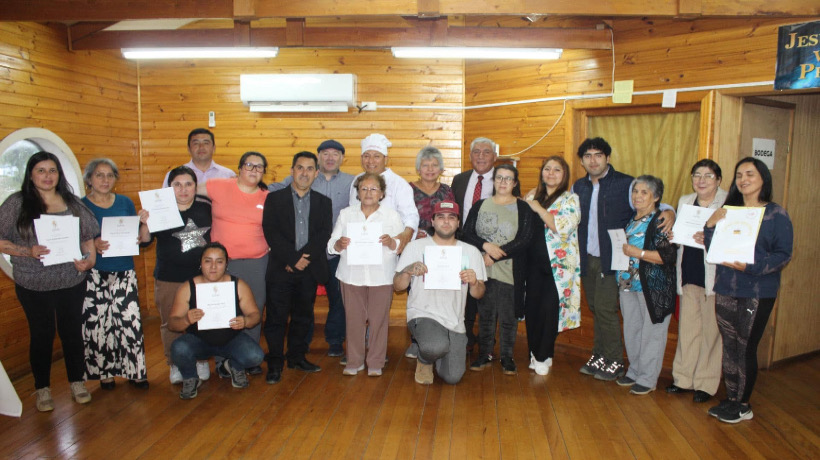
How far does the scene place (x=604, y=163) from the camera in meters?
4.12

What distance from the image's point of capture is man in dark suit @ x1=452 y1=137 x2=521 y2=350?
4582 millimetres

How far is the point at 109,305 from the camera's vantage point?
375cm

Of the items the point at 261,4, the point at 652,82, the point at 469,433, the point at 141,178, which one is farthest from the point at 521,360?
the point at 141,178

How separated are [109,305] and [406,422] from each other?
2.12 m

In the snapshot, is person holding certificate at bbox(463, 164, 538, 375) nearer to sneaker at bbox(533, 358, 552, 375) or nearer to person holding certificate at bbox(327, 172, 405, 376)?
sneaker at bbox(533, 358, 552, 375)

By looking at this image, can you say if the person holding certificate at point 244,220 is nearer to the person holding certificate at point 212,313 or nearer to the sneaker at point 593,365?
the person holding certificate at point 212,313

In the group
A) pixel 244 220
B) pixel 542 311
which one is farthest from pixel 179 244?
pixel 542 311

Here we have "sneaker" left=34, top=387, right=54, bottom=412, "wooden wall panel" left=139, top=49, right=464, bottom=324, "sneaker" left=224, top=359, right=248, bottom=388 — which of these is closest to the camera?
"sneaker" left=34, top=387, right=54, bottom=412

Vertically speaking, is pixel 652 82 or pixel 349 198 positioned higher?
pixel 652 82

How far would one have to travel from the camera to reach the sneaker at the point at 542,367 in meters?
4.25

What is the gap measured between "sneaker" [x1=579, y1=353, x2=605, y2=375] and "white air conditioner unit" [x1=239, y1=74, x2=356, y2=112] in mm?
3482

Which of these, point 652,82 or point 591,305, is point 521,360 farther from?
point 652,82

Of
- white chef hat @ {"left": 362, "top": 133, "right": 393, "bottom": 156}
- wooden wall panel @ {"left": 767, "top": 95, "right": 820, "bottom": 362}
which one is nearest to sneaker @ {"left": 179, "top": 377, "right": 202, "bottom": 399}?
white chef hat @ {"left": 362, "top": 133, "right": 393, "bottom": 156}

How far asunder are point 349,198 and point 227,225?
102 centimetres
